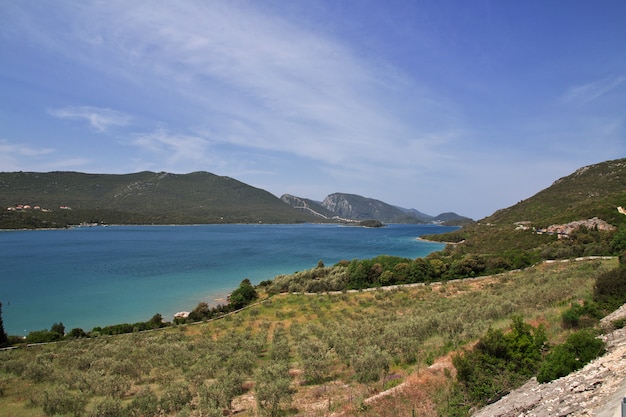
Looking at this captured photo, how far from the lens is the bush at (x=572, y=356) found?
7016 millimetres

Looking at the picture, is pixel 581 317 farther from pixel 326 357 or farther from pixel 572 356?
pixel 326 357

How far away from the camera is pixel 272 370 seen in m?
12.1

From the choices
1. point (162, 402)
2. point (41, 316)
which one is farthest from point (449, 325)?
point (41, 316)

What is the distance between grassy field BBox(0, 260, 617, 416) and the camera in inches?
392

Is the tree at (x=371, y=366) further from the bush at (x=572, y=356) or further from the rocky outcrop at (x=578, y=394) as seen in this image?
the bush at (x=572, y=356)

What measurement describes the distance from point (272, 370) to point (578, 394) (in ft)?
30.6

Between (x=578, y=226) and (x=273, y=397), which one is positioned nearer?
(x=273, y=397)

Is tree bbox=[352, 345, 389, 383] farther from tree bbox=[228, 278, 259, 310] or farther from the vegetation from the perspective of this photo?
tree bbox=[228, 278, 259, 310]

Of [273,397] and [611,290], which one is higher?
[611,290]

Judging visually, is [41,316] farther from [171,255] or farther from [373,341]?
[171,255]

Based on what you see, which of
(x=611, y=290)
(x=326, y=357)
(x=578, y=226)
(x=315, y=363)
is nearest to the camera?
(x=611, y=290)

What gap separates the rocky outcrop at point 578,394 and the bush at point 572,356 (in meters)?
0.25

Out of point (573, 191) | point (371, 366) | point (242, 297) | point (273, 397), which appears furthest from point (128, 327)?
point (573, 191)

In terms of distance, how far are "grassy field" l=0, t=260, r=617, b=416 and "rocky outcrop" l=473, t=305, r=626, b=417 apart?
186 centimetres
